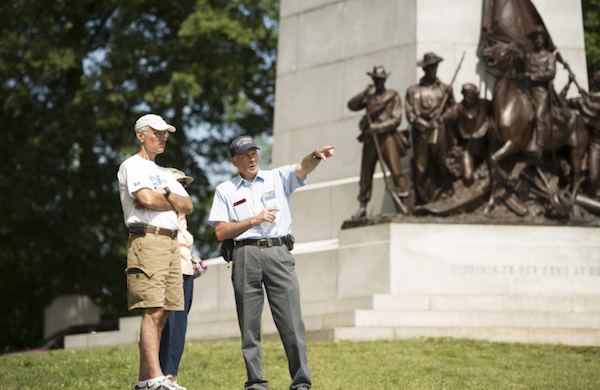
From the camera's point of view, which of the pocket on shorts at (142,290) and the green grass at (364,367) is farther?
the green grass at (364,367)

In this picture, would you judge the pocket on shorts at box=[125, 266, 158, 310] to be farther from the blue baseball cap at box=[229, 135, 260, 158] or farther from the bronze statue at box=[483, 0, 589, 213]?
the bronze statue at box=[483, 0, 589, 213]

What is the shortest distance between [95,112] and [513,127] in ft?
46.9

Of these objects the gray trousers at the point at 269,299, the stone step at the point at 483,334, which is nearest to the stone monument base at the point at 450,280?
the stone step at the point at 483,334

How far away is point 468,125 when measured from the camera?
44.8 ft

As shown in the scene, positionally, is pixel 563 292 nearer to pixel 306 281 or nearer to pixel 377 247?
pixel 377 247

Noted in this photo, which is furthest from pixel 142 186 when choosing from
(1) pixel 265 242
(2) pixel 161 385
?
(2) pixel 161 385

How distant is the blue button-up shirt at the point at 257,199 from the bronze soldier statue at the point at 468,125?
7148 millimetres

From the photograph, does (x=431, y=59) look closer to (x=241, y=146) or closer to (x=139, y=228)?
(x=241, y=146)

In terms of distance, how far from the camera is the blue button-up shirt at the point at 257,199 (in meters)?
6.64

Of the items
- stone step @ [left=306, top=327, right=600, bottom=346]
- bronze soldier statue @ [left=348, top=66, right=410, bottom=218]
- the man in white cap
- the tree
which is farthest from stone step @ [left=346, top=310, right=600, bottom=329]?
the tree

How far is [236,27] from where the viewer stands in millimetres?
23688

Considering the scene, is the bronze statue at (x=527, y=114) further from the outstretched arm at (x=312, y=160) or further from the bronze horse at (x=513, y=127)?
the outstretched arm at (x=312, y=160)

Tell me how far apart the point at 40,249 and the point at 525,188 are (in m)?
16.2

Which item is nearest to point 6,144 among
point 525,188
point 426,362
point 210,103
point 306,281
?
point 210,103
